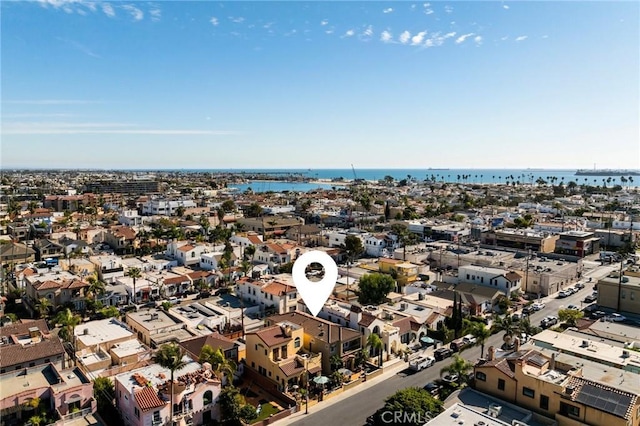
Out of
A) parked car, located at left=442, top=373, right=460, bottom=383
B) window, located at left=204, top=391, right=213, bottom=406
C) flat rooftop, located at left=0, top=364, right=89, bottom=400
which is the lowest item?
parked car, located at left=442, top=373, right=460, bottom=383

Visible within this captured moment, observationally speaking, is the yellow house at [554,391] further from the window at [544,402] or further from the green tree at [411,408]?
the green tree at [411,408]

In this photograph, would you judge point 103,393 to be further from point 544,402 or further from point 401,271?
point 401,271

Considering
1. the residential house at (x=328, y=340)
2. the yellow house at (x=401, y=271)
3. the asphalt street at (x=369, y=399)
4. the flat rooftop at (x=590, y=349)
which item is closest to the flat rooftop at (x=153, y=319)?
the residential house at (x=328, y=340)

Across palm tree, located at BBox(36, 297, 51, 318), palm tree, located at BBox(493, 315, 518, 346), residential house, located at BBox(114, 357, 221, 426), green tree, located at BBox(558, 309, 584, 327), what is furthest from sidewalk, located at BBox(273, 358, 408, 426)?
palm tree, located at BBox(36, 297, 51, 318)

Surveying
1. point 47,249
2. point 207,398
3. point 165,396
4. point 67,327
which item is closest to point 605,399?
point 207,398

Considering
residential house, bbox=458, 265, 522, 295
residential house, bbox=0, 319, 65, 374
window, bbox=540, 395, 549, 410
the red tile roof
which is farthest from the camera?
residential house, bbox=458, 265, 522, 295

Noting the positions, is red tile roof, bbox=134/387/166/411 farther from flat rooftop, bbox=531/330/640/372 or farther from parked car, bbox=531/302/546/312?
parked car, bbox=531/302/546/312

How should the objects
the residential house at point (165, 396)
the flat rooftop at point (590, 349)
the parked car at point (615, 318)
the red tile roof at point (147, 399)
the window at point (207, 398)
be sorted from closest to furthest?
the red tile roof at point (147, 399), the residential house at point (165, 396), the window at point (207, 398), the flat rooftop at point (590, 349), the parked car at point (615, 318)

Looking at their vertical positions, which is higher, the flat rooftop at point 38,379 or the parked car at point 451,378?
the flat rooftop at point 38,379
